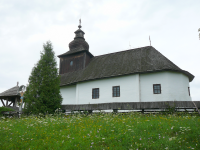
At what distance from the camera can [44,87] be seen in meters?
13.8

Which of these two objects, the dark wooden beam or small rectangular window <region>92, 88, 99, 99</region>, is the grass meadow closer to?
the dark wooden beam

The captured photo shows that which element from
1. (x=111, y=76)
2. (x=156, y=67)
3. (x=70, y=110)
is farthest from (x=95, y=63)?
(x=70, y=110)

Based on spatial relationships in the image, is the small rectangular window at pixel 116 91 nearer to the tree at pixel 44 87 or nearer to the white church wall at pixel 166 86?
the white church wall at pixel 166 86

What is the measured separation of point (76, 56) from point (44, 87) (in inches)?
422

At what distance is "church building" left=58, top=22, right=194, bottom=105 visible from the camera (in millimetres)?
15992

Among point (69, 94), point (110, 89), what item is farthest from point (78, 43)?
point (110, 89)

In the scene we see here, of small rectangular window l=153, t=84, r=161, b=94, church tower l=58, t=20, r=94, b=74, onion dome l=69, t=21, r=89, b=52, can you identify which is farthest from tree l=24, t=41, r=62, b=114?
onion dome l=69, t=21, r=89, b=52

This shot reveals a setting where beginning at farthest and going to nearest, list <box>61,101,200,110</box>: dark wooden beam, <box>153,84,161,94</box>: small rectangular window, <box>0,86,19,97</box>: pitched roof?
<box>0,86,19,97</box>: pitched roof
<box>153,84,161,94</box>: small rectangular window
<box>61,101,200,110</box>: dark wooden beam

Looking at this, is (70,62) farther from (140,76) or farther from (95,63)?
(140,76)

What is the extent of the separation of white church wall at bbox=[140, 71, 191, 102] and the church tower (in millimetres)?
9500

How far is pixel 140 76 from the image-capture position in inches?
666

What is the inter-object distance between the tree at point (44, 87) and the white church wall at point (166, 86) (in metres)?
8.36

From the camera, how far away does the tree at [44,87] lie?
43.2ft

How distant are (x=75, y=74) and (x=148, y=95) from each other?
408 inches
